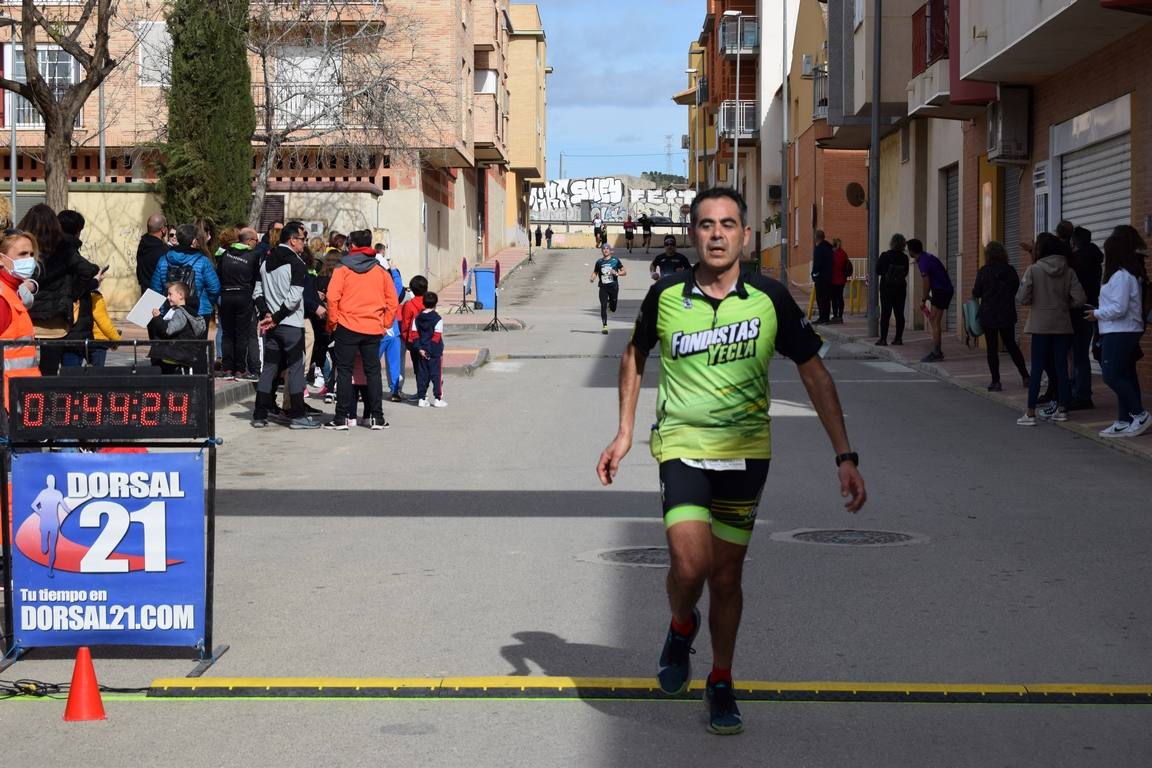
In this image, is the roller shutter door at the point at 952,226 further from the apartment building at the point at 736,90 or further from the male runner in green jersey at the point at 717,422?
the apartment building at the point at 736,90

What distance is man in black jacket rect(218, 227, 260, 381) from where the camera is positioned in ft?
60.7

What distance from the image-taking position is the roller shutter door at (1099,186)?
19719mm

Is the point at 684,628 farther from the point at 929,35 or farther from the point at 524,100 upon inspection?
the point at 524,100

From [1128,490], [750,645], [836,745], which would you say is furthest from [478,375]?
[836,745]

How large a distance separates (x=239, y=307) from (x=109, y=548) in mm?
12678

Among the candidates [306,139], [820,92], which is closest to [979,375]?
[820,92]

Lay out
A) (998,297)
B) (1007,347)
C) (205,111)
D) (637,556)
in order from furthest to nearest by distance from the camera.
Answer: (205,111) < (1007,347) < (998,297) < (637,556)

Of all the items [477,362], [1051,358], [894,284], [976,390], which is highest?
[894,284]

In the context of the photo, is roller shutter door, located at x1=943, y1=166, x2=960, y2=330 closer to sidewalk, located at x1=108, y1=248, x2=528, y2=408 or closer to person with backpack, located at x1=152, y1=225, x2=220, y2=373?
sidewalk, located at x1=108, y1=248, x2=528, y2=408

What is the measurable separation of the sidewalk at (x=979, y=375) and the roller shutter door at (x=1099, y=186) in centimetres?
190

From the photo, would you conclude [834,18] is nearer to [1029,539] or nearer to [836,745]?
[1029,539]

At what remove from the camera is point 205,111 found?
30469mm

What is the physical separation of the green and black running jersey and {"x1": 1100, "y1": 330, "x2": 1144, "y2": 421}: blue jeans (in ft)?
29.8

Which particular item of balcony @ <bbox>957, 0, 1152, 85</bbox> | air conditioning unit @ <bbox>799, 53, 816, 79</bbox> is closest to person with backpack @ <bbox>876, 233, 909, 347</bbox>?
balcony @ <bbox>957, 0, 1152, 85</bbox>
